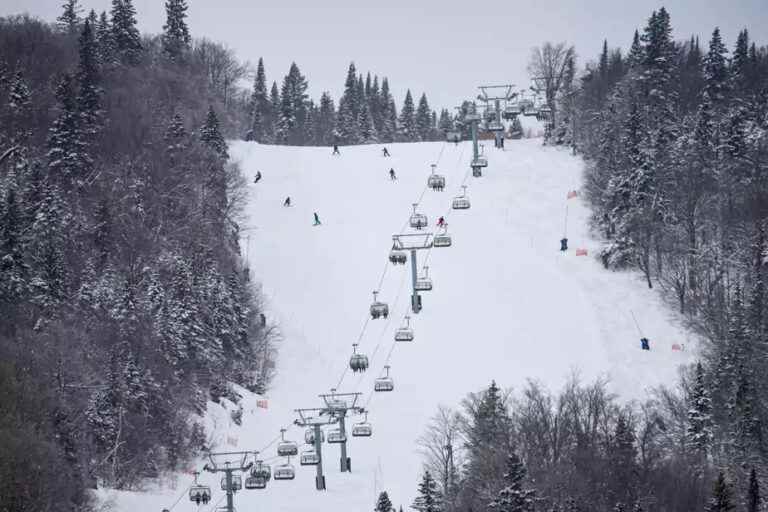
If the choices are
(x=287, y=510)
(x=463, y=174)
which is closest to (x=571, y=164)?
(x=463, y=174)

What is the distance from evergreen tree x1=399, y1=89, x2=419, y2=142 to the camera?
438ft

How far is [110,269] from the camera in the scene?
68.4 m

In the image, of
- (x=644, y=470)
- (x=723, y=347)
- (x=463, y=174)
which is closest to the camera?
(x=644, y=470)

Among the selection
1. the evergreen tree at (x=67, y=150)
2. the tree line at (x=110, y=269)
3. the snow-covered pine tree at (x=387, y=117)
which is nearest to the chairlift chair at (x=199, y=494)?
the tree line at (x=110, y=269)

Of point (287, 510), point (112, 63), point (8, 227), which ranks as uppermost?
point (112, 63)

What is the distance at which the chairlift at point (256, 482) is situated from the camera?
5234 centimetres

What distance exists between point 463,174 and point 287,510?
136ft

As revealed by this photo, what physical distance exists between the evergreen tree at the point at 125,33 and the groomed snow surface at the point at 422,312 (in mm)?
18551

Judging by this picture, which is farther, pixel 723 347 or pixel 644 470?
pixel 723 347

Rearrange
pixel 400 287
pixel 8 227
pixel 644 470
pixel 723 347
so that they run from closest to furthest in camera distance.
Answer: pixel 644 470
pixel 8 227
pixel 723 347
pixel 400 287

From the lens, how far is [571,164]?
93062 millimetres

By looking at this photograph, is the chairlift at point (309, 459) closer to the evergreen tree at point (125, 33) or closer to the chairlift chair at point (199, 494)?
the chairlift chair at point (199, 494)

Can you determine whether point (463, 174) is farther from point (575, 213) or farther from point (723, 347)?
point (723, 347)

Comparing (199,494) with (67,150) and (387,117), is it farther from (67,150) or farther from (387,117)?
(387,117)
